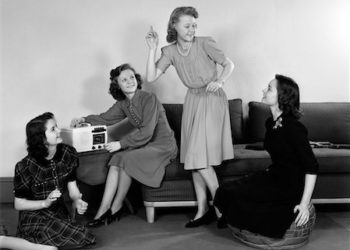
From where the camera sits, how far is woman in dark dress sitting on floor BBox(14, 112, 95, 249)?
7.72 ft

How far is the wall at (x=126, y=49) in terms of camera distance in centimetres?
355

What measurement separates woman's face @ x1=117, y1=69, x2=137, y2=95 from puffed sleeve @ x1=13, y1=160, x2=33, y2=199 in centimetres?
88

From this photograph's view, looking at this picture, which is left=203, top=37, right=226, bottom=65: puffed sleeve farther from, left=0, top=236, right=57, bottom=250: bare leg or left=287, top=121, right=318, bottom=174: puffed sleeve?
left=0, top=236, right=57, bottom=250: bare leg

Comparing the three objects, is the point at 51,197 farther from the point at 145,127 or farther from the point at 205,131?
the point at 205,131

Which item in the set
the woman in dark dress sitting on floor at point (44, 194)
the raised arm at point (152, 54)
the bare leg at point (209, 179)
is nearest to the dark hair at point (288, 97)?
the bare leg at point (209, 179)

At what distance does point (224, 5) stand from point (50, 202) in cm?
214

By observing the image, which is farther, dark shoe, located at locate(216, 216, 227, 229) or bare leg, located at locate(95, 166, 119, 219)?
bare leg, located at locate(95, 166, 119, 219)

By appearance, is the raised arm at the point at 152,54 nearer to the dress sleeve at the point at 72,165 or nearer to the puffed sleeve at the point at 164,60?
the puffed sleeve at the point at 164,60

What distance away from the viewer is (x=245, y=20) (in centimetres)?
369

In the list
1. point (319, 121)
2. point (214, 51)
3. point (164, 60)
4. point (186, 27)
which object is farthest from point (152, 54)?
point (319, 121)

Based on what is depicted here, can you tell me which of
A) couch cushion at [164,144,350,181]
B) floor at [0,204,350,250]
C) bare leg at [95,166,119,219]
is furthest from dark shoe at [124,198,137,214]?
couch cushion at [164,144,350,181]

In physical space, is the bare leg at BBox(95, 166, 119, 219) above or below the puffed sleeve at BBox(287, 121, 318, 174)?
below

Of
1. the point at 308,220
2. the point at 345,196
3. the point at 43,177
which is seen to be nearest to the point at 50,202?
the point at 43,177

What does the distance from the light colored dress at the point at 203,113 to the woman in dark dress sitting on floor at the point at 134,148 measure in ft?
0.60
